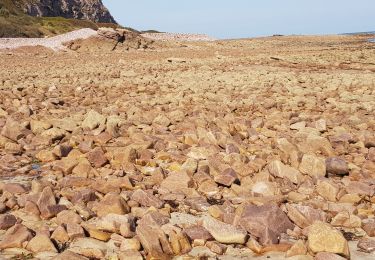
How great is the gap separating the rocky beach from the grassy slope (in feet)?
104

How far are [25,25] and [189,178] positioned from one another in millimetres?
44705

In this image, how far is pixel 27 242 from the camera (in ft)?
12.6

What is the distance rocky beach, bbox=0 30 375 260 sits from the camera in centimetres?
391

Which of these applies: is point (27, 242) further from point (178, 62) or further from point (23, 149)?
point (178, 62)

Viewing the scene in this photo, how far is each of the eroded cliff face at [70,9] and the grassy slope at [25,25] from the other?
6446 millimetres

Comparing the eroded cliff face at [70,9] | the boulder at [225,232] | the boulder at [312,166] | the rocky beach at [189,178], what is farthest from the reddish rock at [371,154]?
the eroded cliff face at [70,9]

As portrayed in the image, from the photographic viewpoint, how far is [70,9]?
278 feet

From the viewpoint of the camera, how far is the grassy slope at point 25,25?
40378 millimetres

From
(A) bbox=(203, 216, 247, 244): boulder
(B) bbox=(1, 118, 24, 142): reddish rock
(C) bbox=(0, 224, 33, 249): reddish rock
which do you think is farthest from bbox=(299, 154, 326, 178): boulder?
(B) bbox=(1, 118, 24, 142): reddish rock

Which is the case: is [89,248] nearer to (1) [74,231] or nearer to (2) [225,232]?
(1) [74,231]

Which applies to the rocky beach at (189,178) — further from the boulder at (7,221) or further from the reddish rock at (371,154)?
the reddish rock at (371,154)

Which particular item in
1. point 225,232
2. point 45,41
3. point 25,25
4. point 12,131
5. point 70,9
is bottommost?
point 225,232

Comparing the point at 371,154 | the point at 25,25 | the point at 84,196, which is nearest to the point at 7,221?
the point at 84,196

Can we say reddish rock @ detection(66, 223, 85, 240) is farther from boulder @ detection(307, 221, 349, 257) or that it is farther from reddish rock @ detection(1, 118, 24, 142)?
reddish rock @ detection(1, 118, 24, 142)
